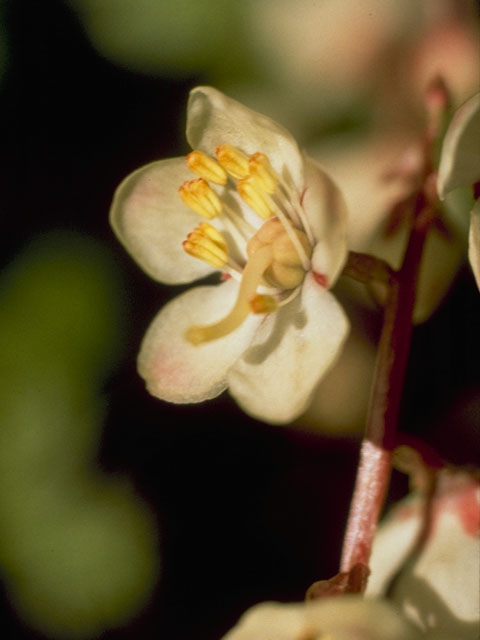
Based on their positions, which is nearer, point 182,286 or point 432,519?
point 432,519

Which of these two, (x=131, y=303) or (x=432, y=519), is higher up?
(x=131, y=303)

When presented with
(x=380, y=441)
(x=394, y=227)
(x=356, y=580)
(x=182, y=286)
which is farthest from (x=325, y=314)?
(x=182, y=286)

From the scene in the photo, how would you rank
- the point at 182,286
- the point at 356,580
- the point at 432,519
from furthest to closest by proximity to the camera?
the point at 182,286 < the point at 432,519 < the point at 356,580

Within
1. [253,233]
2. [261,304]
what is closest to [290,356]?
[261,304]

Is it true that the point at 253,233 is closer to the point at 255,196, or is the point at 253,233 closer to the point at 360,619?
the point at 255,196

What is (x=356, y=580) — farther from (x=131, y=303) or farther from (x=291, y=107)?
(x=291, y=107)

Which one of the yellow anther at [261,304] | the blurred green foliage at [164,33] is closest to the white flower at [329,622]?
the yellow anther at [261,304]

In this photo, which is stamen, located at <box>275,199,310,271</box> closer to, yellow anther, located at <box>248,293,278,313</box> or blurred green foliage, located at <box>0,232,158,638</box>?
yellow anther, located at <box>248,293,278,313</box>
